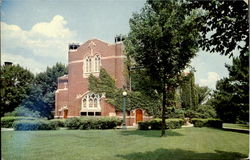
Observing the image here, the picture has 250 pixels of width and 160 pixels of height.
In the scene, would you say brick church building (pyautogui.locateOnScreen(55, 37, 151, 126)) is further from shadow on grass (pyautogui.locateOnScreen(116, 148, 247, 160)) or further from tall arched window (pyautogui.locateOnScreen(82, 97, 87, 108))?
shadow on grass (pyautogui.locateOnScreen(116, 148, 247, 160))

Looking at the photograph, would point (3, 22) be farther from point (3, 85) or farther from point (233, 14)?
point (233, 14)

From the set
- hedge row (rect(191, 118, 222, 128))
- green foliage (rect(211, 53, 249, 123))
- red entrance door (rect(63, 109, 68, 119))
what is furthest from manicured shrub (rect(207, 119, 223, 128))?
red entrance door (rect(63, 109, 68, 119))

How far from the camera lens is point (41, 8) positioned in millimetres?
3422

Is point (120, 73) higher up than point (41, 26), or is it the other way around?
point (41, 26)

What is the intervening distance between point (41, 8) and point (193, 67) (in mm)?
2438

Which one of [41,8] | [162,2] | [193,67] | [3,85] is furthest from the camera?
[193,67]

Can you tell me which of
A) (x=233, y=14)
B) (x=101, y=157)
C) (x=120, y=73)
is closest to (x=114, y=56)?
(x=120, y=73)

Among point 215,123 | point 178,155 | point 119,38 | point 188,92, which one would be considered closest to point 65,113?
point 119,38

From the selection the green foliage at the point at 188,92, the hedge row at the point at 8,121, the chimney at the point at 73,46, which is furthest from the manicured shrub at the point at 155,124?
the hedge row at the point at 8,121

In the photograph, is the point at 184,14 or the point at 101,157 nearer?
the point at 101,157

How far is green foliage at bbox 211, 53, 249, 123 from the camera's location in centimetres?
443

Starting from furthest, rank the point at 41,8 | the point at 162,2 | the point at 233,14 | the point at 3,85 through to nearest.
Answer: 1. the point at 162,2
2. the point at 233,14
3. the point at 41,8
4. the point at 3,85

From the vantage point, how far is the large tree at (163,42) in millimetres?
4070

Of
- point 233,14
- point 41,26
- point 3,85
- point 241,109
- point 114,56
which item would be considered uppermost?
point 233,14
